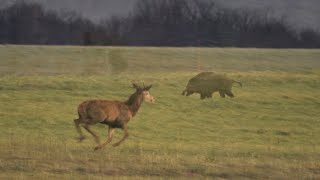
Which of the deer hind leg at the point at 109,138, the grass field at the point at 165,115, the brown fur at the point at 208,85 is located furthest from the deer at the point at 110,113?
the brown fur at the point at 208,85

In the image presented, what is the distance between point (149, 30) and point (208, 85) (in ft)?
27.6

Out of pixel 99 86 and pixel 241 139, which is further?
pixel 99 86

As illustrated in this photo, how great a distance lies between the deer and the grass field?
35 centimetres

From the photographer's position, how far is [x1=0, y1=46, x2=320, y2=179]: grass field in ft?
55.2

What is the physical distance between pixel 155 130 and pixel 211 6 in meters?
11.5

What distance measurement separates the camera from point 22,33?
102ft

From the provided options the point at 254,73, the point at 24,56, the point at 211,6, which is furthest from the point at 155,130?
the point at 211,6

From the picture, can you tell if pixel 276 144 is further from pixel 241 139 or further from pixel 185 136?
pixel 185 136

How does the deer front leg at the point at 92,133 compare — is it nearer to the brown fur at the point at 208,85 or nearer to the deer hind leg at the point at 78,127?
the deer hind leg at the point at 78,127

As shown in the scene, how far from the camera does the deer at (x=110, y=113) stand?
1902 cm

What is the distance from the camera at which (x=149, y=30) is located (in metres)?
31.5

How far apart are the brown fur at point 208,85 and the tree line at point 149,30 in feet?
19.0

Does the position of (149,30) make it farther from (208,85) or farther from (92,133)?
(92,133)

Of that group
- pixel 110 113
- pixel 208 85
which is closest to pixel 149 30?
pixel 208 85
